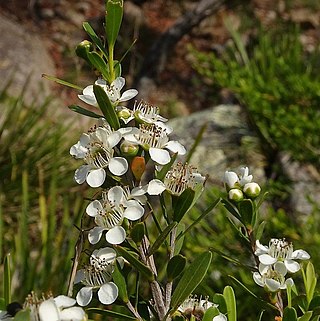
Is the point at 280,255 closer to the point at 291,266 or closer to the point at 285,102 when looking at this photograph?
the point at 291,266

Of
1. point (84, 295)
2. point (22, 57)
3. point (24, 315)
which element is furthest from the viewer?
point (22, 57)

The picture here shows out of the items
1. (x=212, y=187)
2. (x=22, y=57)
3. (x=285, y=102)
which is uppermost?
(x=285, y=102)

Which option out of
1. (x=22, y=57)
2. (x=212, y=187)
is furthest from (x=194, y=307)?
(x=22, y=57)

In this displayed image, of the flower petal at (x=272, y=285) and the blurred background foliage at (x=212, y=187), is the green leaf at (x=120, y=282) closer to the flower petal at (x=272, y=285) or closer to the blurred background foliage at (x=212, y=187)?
the flower petal at (x=272, y=285)

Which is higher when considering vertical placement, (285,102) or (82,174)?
(82,174)

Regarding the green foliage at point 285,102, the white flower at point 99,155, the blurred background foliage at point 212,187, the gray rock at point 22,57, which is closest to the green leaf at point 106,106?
the white flower at point 99,155

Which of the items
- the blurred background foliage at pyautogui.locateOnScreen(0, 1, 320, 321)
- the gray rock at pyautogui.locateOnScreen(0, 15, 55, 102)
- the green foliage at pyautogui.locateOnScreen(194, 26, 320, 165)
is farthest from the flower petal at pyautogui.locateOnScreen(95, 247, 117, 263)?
the gray rock at pyautogui.locateOnScreen(0, 15, 55, 102)

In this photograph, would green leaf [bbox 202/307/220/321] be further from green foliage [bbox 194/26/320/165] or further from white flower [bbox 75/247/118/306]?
green foliage [bbox 194/26/320/165]
